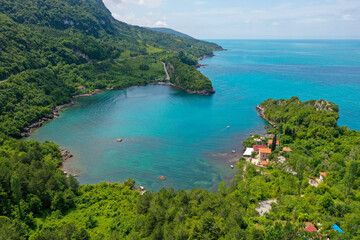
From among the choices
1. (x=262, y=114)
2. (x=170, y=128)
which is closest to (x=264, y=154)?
(x=170, y=128)

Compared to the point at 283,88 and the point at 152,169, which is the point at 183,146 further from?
the point at 283,88

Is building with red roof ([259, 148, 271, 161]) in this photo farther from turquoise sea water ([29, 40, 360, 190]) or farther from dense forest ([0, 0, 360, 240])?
turquoise sea water ([29, 40, 360, 190])

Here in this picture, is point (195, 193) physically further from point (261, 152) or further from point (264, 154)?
point (264, 154)

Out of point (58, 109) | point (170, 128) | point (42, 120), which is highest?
point (58, 109)

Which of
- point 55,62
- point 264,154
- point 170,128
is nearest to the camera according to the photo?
point 264,154

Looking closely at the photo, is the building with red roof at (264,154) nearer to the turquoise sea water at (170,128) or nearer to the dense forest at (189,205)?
the dense forest at (189,205)

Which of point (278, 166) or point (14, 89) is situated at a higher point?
point (14, 89)

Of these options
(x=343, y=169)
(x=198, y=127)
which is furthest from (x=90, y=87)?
(x=343, y=169)

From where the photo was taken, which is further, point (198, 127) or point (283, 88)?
point (283, 88)

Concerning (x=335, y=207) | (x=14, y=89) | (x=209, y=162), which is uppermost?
(x=14, y=89)
